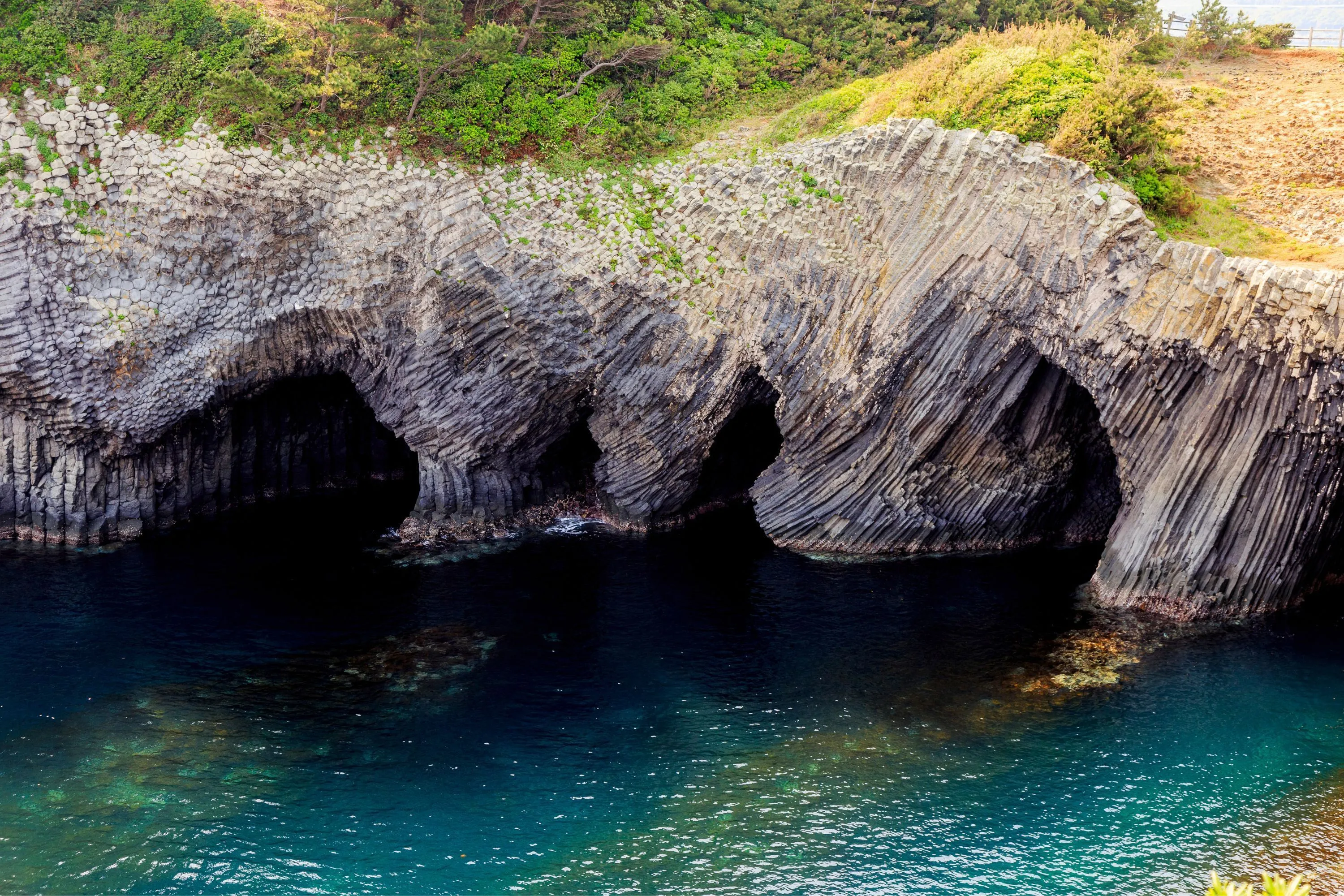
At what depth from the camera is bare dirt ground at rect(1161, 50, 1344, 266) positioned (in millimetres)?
25750

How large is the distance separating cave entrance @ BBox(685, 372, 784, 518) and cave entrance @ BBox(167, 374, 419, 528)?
361 inches

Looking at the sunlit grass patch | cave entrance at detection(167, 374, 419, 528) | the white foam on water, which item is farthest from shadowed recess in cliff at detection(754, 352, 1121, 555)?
cave entrance at detection(167, 374, 419, 528)

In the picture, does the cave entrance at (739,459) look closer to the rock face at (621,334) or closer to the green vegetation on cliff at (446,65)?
the rock face at (621,334)

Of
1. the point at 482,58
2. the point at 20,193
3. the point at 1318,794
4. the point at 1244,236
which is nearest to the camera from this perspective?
the point at 1318,794

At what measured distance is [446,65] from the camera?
31.3m

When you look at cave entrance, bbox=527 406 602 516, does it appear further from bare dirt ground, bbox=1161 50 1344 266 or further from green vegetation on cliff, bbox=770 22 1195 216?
bare dirt ground, bbox=1161 50 1344 266

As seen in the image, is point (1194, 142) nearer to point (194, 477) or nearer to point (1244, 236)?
point (1244, 236)

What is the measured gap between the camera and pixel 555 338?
94.6 feet

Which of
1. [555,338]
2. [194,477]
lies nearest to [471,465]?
[555,338]

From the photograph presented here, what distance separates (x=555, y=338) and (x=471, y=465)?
445 centimetres

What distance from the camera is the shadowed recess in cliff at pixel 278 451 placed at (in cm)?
3048

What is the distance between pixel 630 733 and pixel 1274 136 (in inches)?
905

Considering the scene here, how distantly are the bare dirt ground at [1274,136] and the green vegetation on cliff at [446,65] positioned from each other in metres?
3.94

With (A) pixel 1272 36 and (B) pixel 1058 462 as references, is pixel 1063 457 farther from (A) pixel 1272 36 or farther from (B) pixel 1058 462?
(A) pixel 1272 36
